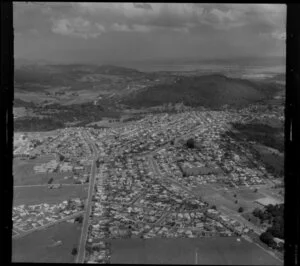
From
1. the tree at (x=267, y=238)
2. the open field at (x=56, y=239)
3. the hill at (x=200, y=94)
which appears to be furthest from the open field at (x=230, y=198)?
the open field at (x=56, y=239)

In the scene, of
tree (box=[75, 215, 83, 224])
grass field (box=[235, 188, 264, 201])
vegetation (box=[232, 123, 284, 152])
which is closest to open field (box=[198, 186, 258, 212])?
grass field (box=[235, 188, 264, 201])

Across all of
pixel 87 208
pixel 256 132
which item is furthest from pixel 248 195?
pixel 87 208

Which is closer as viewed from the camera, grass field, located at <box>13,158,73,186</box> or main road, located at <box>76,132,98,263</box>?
main road, located at <box>76,132,98,263</box>

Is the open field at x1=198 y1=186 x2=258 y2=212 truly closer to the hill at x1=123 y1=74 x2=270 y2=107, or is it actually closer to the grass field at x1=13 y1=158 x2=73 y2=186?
the hill at x1=123 y1=74 x2=270 y2=107

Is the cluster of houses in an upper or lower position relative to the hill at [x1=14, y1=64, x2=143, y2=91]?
lower

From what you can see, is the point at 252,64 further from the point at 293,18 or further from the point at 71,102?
the point at 71,102

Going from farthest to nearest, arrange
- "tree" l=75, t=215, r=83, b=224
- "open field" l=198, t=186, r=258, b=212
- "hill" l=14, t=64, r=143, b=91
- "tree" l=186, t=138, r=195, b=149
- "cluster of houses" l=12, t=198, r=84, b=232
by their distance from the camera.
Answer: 1. "tree" l=186, t=138, r=195, b=149
2. "open field" l=198, t=186, r=258, b=212
3. "hill" l=14, t=64, r=143, b=91
4. "tree" l=75, t=215, r=83, b=224
5. "cluster of houses" l=12, t=198, r=84, b=232

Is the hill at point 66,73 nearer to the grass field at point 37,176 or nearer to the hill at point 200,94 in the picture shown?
the hill at point 200,94

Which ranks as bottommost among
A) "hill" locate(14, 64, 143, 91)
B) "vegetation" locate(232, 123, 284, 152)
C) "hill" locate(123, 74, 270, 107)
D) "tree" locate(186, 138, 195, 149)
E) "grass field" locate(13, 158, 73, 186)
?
"grass field" locate(13, 158, 73, 186)

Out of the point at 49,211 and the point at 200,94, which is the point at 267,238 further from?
the point at 200,94

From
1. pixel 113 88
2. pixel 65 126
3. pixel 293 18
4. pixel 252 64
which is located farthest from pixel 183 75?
pixel 293 18
